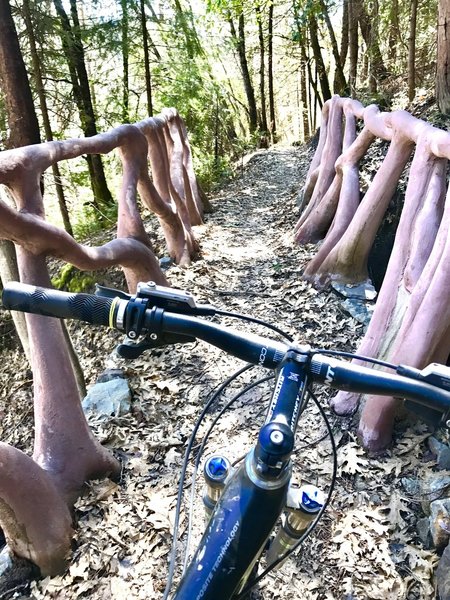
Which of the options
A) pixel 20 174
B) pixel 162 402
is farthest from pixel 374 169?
pixel 20 174

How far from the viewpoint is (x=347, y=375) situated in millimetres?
1387

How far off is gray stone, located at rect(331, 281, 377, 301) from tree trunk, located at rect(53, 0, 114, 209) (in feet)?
23.1

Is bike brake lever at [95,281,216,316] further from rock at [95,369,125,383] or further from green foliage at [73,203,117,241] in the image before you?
green foliage at [73,203,117,241]

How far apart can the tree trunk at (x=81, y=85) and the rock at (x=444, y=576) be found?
9.33 m

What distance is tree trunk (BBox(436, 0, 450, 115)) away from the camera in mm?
5320

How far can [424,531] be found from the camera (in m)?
2.43

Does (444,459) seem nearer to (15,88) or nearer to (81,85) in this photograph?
(15,88)

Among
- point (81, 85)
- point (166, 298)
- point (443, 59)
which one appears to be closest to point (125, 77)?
point (81, 85)

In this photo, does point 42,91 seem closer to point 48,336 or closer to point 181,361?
point 181,361

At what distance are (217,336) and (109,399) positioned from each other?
2.23 m

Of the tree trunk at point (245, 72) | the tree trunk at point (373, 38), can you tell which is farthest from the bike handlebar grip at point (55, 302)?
the tree trunk at point (245, 72)

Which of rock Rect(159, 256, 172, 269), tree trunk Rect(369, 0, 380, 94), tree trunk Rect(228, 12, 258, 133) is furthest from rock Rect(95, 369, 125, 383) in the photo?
tree trunk Rect(228, 12, 258, 133)

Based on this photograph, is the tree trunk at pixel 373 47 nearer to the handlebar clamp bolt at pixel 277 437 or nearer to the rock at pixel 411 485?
the rock at pixel 411 485

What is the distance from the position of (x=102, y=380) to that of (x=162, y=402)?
596 millimetres
